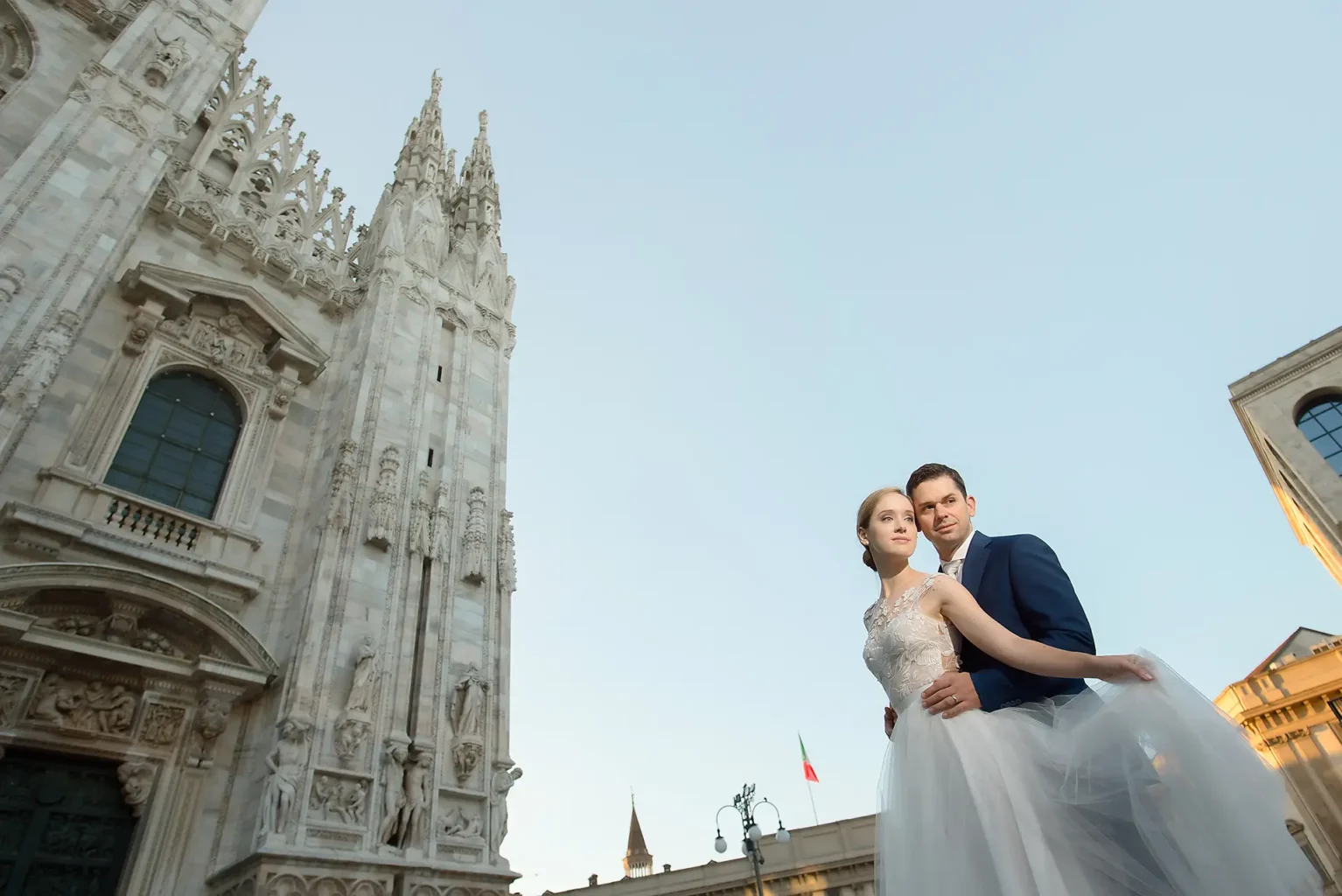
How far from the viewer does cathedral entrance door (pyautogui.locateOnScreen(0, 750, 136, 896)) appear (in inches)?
334

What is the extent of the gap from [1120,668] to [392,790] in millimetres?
10179

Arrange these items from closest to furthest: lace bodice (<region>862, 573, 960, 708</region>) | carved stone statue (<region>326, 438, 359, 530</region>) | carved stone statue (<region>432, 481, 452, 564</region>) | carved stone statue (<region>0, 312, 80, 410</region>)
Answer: lace bodice (<region>862, 573, 960, 708</region>) → carved stone statue (<region>0, 312, 80, 410</region>) → carved stone statue (<region>326, 438, 359, 530</region>) → carved stone statue (<region>432, 481, 452, 564</region>)

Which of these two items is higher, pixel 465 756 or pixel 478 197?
pixel 478 197

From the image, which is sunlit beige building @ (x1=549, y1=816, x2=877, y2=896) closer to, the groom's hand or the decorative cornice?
the decorative cornice

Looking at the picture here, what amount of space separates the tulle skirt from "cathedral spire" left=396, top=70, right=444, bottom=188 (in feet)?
62.9

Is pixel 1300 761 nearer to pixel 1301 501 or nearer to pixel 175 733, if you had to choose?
pixel 1301 501

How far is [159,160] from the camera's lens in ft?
40.1

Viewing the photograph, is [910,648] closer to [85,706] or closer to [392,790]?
[392,790]

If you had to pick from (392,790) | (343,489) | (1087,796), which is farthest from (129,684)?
(1087,796)

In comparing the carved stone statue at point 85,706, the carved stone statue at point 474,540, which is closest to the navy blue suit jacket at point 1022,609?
the carved stone statue at point 85,706

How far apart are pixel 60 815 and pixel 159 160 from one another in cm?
983

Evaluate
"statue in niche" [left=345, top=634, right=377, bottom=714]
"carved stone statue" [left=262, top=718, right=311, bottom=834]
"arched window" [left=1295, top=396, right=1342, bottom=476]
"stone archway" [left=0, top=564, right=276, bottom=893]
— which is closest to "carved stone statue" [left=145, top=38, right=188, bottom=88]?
"stone archway" [left=0, top=564, right=276, bottom=893]

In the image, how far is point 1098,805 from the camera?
8.01ft

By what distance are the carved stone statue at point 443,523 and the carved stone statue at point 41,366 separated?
5.68m
